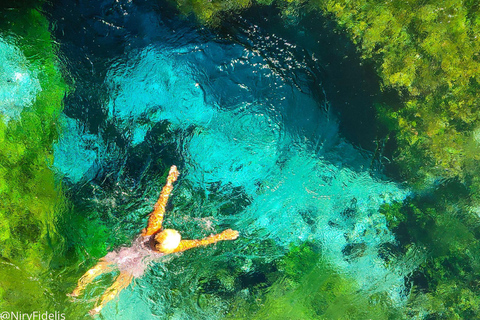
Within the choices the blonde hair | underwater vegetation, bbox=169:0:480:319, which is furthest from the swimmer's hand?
underwater vegetation, bbox=169:0:480:319

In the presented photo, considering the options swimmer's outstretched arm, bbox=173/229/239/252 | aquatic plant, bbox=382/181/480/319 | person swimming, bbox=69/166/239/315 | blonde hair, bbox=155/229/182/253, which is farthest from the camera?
aquatic plant, bbox=382/181/480/319

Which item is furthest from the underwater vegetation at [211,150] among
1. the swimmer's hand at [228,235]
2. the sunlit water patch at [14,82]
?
the swimmer's hand at [228,235]

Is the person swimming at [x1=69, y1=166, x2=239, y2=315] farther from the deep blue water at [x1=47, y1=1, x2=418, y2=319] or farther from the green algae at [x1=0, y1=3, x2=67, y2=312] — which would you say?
the green algae at [x1=0, y1=3, x2=67, y2=312]

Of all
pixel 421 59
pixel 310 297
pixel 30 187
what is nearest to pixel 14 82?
pixel 30 187

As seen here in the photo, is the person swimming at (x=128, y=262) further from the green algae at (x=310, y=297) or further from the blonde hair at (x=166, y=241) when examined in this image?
the green algae at (x=310, y=297)

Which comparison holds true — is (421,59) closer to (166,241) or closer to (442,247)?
(442,247)

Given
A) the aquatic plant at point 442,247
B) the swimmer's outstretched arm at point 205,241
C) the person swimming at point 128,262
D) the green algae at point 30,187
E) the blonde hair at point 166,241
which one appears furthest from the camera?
the aquatic plant at point 442,247

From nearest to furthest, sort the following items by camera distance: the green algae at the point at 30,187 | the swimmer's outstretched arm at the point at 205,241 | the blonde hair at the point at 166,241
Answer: the blonde hair at the point at 166,241 < the swimmer's outstretched arm at the point at 205,241 < the green algae at the point at 30,187
